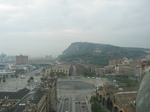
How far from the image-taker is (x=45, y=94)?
61.7ft

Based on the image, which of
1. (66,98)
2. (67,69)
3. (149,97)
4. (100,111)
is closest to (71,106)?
(66,98)

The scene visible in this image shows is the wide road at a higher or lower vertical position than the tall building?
lower

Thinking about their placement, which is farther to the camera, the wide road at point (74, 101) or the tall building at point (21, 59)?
the tall building at point (21, 59)

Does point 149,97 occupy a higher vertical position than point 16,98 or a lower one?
higher

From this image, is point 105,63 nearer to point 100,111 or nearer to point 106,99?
point 106,99

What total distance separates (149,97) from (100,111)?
34.4ft

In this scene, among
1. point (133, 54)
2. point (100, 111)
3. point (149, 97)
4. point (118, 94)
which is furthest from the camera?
point (133, 54)

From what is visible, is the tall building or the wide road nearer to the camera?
the wide road

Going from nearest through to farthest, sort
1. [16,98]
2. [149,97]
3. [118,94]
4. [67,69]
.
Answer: [149,97] → [16,98] → [118,94] → [67,69]

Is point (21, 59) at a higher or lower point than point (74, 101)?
higher

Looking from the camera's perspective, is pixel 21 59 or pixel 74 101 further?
pixel 21 59

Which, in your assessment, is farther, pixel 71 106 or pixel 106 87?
pixel 106 87

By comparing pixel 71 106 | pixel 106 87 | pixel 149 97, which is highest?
pixel 149 97

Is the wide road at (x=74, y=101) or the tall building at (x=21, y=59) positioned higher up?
the tall building at (x=21, y=59)
